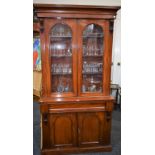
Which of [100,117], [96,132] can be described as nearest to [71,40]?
[100,117]

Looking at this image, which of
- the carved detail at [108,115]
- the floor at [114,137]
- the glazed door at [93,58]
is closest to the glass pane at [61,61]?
the glazed door at [93,58]

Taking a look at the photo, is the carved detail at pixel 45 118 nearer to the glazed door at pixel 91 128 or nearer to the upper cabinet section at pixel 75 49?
the upper cabinet section at pixel 75 49

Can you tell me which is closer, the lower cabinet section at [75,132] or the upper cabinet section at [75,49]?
the upper cabinet section at [75,49]

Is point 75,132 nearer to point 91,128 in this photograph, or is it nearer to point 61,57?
point 91,128

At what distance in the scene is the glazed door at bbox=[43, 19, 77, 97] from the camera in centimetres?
260

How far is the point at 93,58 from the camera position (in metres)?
2.88

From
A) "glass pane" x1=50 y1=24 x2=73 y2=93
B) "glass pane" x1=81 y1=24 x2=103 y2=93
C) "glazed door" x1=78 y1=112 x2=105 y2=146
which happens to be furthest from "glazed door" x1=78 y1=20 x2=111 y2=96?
"glazed door" x1=78 y1=112 x2=105 y2=146

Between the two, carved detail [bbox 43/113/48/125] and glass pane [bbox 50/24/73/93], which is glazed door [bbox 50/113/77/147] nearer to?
carved detail [bbox 43/113/48/125]

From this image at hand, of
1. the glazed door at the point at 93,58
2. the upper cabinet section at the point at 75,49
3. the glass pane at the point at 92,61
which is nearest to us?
the upper cabinet section at the point at 75,49

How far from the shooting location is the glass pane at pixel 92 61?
2.79 m

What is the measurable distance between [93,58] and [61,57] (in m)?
0.46
